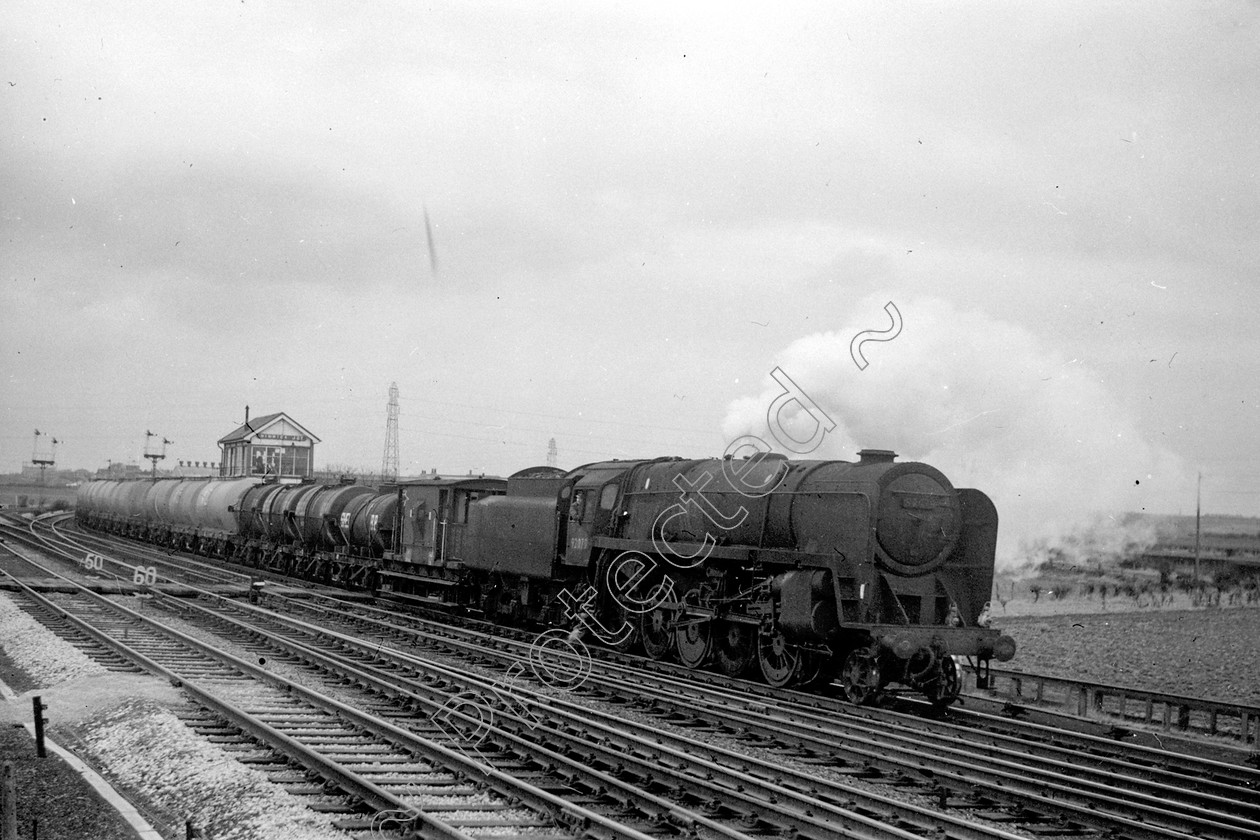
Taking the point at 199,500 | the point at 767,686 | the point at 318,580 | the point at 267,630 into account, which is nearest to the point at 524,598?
the point at 267,630

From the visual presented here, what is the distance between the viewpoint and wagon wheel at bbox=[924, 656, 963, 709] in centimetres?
1327

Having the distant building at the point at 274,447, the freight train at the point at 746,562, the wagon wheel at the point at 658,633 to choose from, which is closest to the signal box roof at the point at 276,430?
the distant building at the point at 274,447

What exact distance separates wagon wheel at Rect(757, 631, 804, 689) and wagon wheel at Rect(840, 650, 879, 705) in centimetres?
83

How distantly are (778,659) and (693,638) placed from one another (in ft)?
6.16

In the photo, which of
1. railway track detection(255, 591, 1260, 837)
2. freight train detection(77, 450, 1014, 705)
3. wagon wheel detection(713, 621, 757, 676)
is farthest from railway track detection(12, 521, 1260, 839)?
freight train detection(77, 450, 1014, 705)

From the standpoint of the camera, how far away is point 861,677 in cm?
1369

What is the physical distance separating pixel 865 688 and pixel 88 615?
1567cm

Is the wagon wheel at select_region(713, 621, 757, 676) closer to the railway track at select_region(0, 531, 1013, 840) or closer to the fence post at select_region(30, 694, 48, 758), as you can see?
the railway track at select_region(0, 531, 1013, 840)

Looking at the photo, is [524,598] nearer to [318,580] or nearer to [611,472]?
[611,472]

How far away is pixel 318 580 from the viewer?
3425 centimetres

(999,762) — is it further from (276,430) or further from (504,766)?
(276,430)

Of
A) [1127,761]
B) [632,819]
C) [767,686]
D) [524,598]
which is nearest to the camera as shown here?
[632,819]

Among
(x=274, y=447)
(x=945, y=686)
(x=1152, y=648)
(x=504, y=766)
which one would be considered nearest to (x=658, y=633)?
(x=945, y=686)

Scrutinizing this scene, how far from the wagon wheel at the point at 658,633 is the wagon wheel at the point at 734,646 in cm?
99
